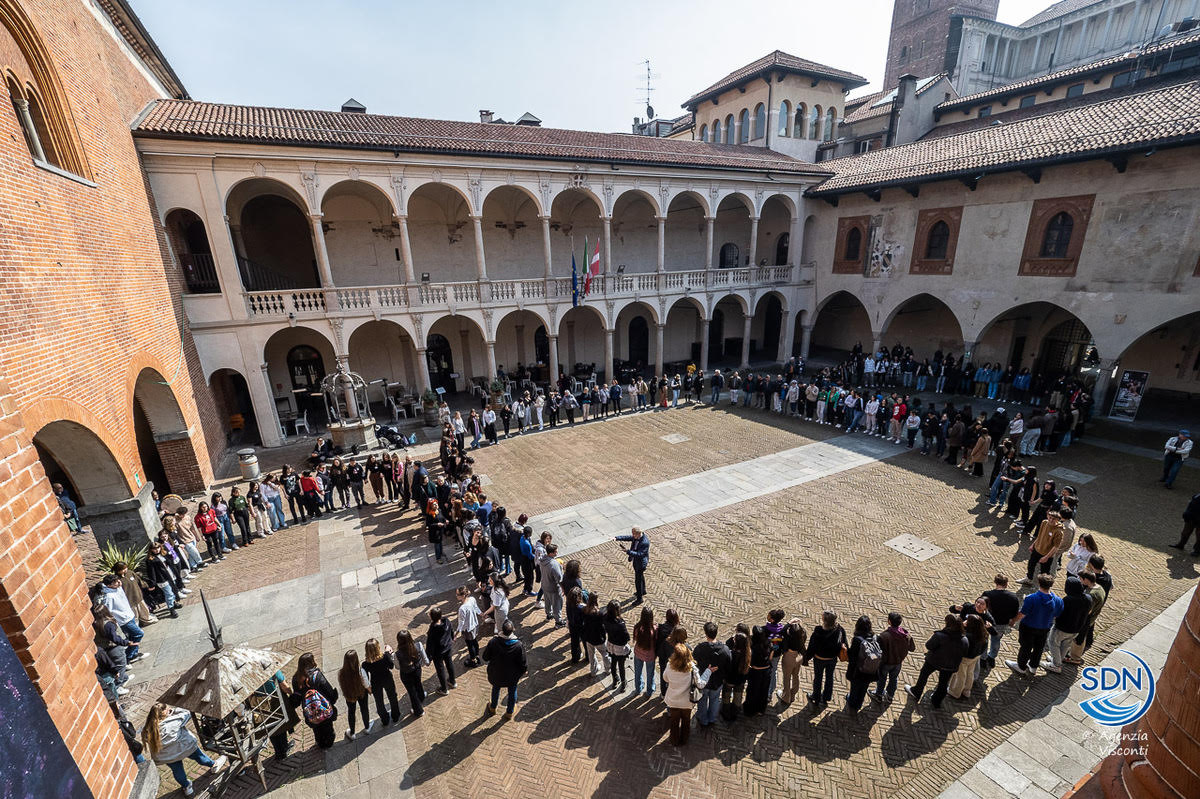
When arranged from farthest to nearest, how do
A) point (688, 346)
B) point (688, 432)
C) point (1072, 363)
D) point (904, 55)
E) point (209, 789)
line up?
point (904, 55) → point (688, 346) → point (1072, 363) → point (688, 432) → point (209, 789)

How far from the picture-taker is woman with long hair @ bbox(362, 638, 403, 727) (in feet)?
19.9

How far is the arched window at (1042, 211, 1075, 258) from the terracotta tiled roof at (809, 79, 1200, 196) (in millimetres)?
2395

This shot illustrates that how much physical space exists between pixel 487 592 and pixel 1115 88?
35.5 metres

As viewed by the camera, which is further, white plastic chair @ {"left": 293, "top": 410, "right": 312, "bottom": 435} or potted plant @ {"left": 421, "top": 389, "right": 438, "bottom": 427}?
potted plant @ {"left": 421, "top": 389, "right": 438, "bottom": 427}

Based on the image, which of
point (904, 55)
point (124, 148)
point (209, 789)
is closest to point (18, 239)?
point (124, 148)

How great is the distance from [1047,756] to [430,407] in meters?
18.5

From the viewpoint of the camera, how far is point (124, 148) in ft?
41.7

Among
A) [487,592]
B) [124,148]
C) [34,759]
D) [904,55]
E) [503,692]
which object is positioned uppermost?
[904,55]

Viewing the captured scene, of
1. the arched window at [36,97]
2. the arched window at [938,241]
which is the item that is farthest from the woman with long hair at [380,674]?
the arched window at [938,241]

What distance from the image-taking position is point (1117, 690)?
6.67 meters

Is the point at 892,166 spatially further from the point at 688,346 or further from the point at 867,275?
the point at 688,346

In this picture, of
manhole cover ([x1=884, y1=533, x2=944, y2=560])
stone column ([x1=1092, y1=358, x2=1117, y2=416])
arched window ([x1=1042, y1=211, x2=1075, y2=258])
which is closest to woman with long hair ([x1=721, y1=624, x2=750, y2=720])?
manhole cover ([x1=884, y1=533, x2=944, y2=560])

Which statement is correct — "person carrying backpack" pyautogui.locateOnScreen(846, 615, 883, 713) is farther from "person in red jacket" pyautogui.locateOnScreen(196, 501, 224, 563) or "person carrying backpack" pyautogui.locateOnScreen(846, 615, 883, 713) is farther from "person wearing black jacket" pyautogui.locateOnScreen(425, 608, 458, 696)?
"person in red jacket" pyautogui.locateOnScreen(196, 501, 224, 563)

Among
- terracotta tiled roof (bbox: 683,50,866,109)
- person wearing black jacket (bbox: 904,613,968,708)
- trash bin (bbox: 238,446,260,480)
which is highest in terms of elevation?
terracotta tiled roof (bbox: 683,50,866,109)
